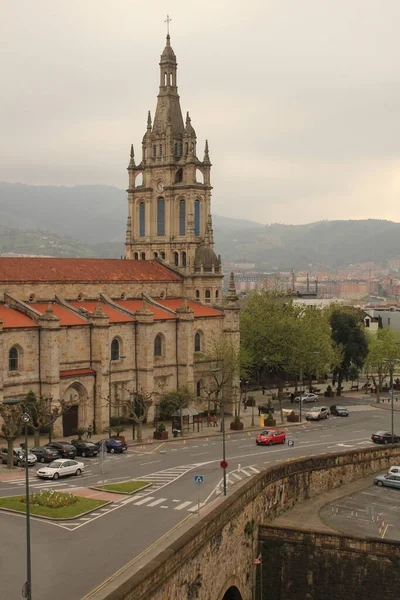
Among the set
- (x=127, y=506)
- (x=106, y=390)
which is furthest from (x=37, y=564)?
(x=106, y=390)

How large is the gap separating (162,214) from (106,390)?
3285 centimetres

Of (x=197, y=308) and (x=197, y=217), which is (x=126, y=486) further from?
(x=197, y=217)

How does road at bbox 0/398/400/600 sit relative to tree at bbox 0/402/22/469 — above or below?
below

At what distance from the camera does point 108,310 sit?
7981 centimetres

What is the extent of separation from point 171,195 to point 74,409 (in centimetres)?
3627

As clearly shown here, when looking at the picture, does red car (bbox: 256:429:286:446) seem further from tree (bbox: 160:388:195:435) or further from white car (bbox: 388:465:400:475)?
white car (bbox: 388:465:400:475)

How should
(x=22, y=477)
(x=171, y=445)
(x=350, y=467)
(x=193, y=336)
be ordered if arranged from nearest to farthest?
1. (x=22, y=477)
2. (x=350, y=467)
3. (x=171, y=445)
4. (x=193, y=336)

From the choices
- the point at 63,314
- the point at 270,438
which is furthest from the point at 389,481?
the point at 63,314

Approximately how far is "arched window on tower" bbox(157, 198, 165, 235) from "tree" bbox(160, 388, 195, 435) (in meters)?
25.3

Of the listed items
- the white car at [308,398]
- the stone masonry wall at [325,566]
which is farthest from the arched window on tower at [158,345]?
the stone masonry wall at [325,566]

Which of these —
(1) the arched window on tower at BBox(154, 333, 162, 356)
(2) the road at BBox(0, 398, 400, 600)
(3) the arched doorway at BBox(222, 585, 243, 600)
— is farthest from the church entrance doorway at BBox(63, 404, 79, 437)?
(3) the arched doorway at BBox(222, 585, 243, 600)

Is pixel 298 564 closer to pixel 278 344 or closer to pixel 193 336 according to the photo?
pixel 193 336

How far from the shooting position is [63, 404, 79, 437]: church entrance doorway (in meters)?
70.2

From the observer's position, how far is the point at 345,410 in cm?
8875
